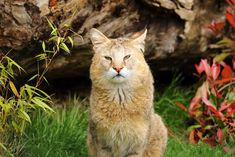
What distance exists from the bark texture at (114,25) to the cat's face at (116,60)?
608mm

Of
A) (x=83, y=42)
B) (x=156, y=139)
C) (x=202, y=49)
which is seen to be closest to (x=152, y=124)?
(x=156, y=139)

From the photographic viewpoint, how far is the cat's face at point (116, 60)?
237 inches

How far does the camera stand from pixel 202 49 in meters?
8.24

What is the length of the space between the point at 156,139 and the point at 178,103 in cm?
136

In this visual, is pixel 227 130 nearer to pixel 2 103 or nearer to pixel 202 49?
pixel 202 49

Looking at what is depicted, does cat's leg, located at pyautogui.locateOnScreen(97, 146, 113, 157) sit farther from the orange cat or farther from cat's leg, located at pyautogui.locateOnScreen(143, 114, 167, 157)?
cat's leg, located at pyautogui.locateOnScreen(143, 114, 167, 157)

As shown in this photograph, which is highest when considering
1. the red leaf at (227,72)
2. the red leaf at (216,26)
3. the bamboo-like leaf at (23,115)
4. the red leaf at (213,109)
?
the red leaf at (216,26)

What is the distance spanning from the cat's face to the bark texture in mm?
608

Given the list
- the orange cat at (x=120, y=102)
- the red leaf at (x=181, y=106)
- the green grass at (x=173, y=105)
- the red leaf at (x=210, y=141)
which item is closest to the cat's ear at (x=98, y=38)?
the orange cat at (x=120, y=102)

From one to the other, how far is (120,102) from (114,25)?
4.24ft

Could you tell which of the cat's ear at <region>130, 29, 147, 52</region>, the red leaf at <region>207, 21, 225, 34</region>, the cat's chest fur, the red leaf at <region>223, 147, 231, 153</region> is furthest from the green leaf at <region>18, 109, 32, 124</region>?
the red leaf at <region>207, 21, 225, 34</region>

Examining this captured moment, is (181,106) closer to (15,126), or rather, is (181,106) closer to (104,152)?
(104,152)

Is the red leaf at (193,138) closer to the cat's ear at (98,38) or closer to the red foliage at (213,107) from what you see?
the red foliage at (213,107)

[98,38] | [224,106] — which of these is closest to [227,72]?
[224,106]
